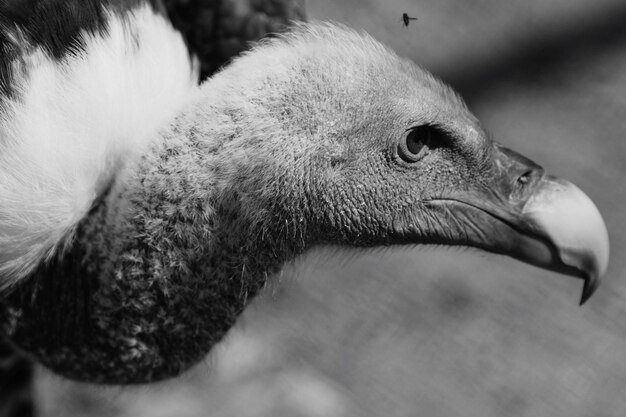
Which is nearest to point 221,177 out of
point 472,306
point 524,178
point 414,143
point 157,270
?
point 157,270

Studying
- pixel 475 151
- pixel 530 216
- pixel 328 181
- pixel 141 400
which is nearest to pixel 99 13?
pixel 328 181

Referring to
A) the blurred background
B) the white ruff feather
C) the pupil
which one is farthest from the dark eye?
the blurred background

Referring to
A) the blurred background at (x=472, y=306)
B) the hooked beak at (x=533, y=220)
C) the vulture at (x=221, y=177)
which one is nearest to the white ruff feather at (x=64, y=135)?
the vulture at (x=221, y=177)

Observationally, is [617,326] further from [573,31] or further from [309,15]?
[309,15]

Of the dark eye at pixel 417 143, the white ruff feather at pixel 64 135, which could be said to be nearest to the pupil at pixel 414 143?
the dark eye at pixel 417 143

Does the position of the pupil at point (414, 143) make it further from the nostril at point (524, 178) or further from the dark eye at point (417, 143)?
the nostril at point (524, 178)

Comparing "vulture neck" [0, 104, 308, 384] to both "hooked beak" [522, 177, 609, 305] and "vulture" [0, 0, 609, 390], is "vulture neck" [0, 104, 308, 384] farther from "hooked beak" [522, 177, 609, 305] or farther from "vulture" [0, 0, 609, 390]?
"hooked beak" [522, 177, 609, 305]

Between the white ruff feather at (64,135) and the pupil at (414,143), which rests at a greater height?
the pupil at (414,143)

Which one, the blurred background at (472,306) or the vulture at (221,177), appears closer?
the vulture at (221,177)

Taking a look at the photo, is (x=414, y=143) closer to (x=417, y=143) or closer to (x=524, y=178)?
(x=417, y=143)
